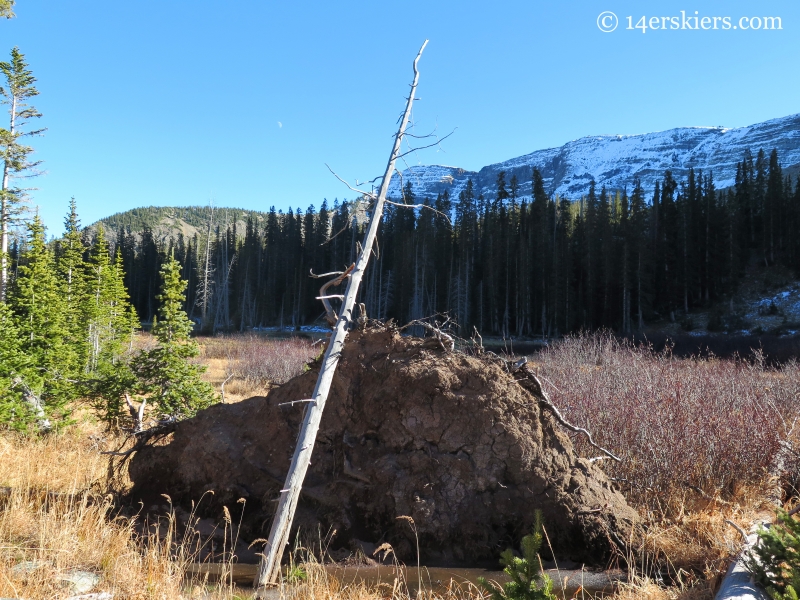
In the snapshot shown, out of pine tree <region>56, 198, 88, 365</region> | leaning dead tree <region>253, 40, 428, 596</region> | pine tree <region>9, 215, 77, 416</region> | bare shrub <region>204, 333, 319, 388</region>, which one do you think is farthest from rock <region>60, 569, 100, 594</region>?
bare shrub <region>204, 333, 319, 388</region>

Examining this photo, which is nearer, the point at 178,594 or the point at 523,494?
the point at 178,594

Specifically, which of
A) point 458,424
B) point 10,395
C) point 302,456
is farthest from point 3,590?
point 10,395

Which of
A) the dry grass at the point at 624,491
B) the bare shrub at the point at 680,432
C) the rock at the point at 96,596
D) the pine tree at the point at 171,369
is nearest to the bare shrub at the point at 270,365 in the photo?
the pine tree at the point at 171,369

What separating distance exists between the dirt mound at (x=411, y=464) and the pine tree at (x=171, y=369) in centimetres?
267

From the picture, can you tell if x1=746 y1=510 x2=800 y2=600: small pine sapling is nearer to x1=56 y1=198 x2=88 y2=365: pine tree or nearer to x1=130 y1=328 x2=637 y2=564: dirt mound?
x1=130 y1=328 x2=637 y2=564: dirt mound

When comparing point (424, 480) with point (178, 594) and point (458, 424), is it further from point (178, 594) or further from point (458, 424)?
point (178, 594)

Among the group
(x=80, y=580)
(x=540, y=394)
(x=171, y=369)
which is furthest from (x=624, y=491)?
(x=171, y=369)

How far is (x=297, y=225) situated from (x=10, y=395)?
186 feet

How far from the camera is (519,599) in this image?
110 inches

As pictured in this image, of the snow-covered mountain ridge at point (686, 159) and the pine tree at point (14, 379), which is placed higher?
the snow-covered mountain ridge at point (686, 159)

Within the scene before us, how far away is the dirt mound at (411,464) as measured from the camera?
5004 mm

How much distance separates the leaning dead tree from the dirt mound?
1.10 meters

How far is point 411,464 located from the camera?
526cm

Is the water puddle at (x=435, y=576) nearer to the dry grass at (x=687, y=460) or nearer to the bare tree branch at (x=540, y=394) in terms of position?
the dry grass at (x=687, y=460)
